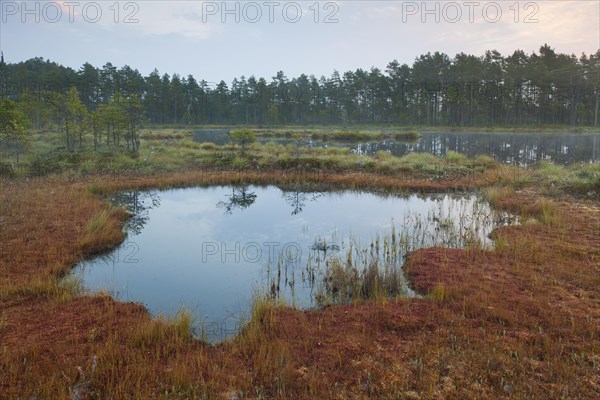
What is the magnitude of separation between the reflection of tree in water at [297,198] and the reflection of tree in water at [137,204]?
519cm

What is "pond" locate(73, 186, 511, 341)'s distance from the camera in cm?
791

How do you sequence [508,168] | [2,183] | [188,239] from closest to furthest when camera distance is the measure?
[188,239]
[2,183]
[508,168]

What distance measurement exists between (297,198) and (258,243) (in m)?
6.31

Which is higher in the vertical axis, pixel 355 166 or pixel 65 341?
pixel 355 166

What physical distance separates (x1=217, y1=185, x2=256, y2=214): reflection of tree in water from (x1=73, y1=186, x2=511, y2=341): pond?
4 centimetres

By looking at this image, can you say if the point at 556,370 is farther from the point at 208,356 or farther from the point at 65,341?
the point at 65,341

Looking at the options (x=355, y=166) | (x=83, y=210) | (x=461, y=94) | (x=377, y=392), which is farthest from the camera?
(x=461, y=94)

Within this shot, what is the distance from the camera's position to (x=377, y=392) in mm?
4488

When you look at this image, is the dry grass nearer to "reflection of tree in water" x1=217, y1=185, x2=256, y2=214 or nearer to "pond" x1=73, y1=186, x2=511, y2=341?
"pond" x1=73, y1=186, x2=511, y2=341

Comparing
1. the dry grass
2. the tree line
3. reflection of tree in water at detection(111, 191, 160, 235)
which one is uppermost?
the tree line

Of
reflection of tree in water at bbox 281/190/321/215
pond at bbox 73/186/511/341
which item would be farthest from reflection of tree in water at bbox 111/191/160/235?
reflection of tree in water at bbox 281/190/321/215

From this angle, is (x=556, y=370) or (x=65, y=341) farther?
(x=65, y=341)

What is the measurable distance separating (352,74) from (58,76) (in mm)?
58469

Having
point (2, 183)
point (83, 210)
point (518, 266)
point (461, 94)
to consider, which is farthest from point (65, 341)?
point (461, 94)
